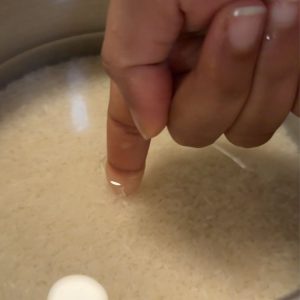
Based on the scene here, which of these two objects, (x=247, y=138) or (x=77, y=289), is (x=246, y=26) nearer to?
(x=247, y=138)

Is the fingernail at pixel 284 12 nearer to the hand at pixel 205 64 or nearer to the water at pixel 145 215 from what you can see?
the hand at pixel 205 64

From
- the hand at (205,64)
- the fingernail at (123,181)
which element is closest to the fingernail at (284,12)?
the hand at (205,64)

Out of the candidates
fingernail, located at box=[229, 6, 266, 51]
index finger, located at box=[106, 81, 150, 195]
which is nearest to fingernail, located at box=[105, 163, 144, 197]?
index finger, located at box=[106, 81, 150, 195]

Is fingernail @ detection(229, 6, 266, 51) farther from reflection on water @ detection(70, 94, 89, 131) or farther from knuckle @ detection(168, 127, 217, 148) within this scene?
reflection on water @ detection(70, 94, 89, 131)

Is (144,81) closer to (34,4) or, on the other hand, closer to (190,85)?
(190,85)

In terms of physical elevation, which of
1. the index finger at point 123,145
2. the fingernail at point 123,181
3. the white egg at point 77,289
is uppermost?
the index finger at point 123,145

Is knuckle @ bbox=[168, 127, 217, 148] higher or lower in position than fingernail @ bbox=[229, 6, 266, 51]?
lower
